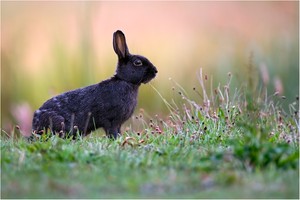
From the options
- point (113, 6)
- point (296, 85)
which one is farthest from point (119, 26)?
point (296, 85)

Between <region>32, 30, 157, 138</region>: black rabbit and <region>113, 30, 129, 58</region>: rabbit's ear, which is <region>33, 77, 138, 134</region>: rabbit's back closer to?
<region>32, 30, 157, 138</region>: black rabbit

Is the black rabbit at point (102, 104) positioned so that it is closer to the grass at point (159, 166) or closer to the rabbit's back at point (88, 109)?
the rabbit's back at point (88, 109)

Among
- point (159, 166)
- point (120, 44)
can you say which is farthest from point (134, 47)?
point (159, 166)

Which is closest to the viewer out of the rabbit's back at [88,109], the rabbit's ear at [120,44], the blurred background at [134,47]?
the rabbit's back at [88,109]

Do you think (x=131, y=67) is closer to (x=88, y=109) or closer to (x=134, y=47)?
(x=88, y=109)

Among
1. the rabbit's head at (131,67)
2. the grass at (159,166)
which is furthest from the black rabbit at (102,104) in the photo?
the grass at (159,166)

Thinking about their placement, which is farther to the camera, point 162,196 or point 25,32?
point 25,32

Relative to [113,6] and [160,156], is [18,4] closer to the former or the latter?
[113,6]
